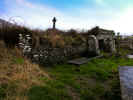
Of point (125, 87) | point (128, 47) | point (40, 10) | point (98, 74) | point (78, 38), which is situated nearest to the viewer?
point (125, 87)

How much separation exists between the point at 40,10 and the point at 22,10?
1396 mm

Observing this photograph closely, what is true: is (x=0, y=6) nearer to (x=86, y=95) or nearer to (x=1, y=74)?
(x=1, y=74)

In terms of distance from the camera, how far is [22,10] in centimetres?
562

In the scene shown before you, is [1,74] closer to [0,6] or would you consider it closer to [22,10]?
[0,6]

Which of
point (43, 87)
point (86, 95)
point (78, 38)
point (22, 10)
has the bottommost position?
point (86, 95)

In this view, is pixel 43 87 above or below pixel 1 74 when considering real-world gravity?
below

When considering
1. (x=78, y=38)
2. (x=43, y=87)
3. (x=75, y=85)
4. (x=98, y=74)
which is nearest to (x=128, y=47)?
(x=78, y=38)

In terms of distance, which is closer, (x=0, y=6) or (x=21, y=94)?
(x=21, y=94)

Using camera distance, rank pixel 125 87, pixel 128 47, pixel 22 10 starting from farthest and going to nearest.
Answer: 1. pixel 128 47
2. pixel 22 10
3. pixel 125 87

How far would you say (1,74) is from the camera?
2.48 meters

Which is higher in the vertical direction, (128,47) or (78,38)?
(78,38)

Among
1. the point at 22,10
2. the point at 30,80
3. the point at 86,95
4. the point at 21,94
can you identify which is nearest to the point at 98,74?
the point at 86,95

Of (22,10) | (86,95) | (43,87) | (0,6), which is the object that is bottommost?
(86,95)

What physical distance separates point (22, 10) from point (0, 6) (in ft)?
5.21
